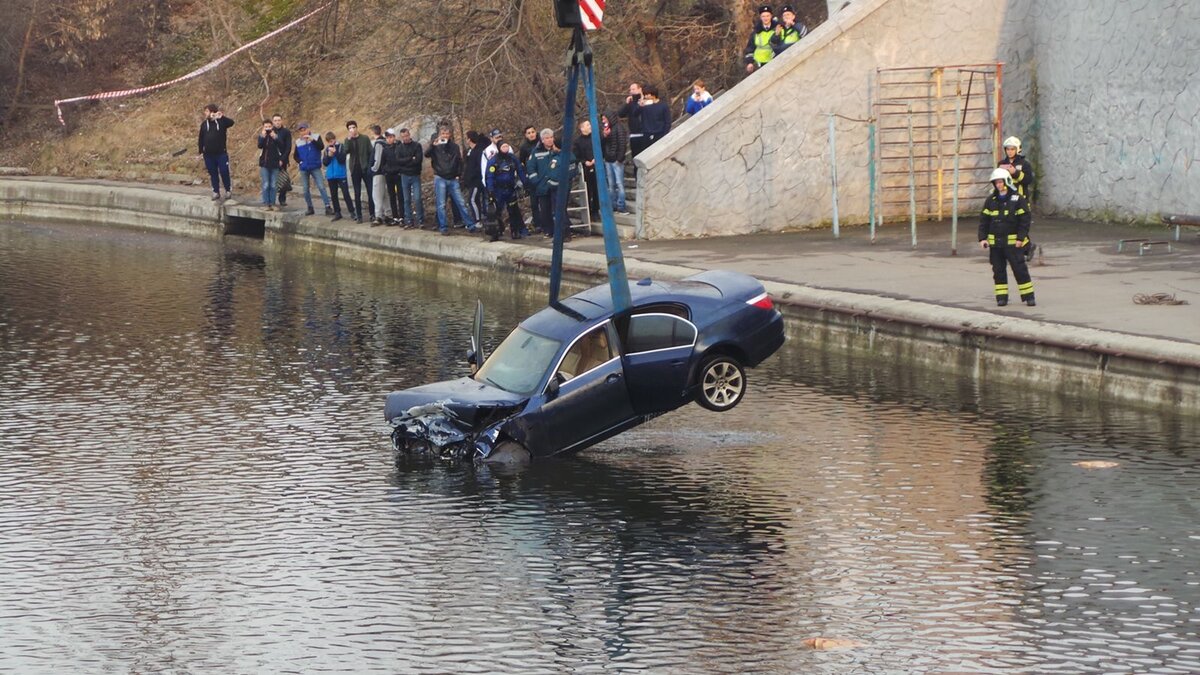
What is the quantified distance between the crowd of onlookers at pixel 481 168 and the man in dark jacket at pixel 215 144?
279 centimetres

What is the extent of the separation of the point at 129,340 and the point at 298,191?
14623 mm

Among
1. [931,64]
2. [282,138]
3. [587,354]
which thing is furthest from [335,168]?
[587,354]

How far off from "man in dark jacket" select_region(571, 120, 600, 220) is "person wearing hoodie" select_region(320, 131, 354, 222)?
4914mm

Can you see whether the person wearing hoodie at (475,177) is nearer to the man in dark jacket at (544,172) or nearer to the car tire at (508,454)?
the man in dark jacket at (544,172)

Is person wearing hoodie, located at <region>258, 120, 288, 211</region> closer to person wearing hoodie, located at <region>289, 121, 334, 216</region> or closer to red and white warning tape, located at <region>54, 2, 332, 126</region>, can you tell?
person wearing hoodie, located at <region>289, 121, 334, 216</region>

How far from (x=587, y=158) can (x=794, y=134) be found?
3.24 metres

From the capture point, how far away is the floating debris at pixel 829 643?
10359 mm

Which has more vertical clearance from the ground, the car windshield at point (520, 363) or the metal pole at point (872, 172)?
the metal pole at point (872, 172)

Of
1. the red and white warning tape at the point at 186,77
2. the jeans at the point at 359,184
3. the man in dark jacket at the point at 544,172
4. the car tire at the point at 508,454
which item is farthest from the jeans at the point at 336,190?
the car tire at the point at 508,454

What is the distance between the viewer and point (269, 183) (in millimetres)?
34031

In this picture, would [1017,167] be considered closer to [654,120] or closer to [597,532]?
[654,120]

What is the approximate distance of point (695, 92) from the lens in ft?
94.9

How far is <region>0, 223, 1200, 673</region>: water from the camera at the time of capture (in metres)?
10.6

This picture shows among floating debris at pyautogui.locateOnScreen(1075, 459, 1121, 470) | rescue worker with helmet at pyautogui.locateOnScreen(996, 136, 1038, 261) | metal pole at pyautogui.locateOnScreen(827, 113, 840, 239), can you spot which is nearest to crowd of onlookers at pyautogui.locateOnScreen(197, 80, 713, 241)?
metal pole at pyautogui.locateOnScreen(827, 113, 840, 239)
